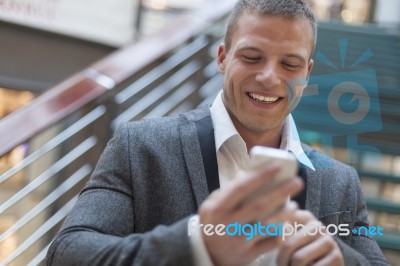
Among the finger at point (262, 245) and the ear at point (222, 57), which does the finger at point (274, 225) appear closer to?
the finger at point (262, 245)

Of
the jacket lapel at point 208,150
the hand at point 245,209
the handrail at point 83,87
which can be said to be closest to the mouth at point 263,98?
the jacket lapel at point 208,150

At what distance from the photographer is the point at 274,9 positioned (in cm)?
98

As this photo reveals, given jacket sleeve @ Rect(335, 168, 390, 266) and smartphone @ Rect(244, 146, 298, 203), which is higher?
smartphone @ Rect(244, 146, 298, 203)

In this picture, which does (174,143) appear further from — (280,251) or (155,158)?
(280,251)

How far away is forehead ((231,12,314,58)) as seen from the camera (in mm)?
966

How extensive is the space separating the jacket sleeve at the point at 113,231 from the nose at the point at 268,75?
0.29 m

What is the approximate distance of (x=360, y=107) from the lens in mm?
1371

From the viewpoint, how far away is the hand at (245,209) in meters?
0.62

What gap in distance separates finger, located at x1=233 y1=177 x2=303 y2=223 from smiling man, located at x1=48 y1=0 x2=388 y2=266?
0.54ft

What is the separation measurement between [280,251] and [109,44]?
4.54 metres

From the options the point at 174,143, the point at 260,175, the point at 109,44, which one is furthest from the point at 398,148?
the point at 109,44

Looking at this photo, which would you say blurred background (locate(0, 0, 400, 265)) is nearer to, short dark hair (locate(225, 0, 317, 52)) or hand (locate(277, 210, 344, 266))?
short dark hair (locate(225, 0, 317, 52))

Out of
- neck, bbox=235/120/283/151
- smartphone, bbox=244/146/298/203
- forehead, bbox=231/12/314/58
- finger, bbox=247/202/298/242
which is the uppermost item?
forehead, bbox=231/12/314/58

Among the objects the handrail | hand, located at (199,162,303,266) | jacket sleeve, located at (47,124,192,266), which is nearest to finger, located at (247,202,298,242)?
hand, located at (199,162,303,266)
